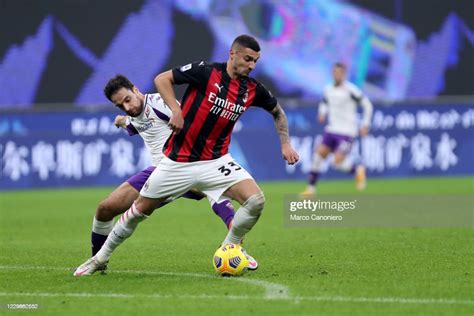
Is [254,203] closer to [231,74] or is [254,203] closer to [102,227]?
[231,74]

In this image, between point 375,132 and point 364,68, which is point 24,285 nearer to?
point 375,132

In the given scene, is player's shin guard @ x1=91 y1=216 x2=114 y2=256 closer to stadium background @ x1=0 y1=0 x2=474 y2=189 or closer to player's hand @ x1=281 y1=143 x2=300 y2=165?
player's hand @ x1=281 y1=143 x2=300 y2=165

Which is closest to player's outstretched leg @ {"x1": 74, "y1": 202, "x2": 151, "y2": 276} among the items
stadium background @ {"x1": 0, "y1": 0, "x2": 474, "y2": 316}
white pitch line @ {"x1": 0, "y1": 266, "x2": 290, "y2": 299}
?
stadium background @ {"x1": 0, "y1": 0, "x2": 474, "y2": 316}

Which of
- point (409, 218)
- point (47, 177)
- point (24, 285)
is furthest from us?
point (47, 177)

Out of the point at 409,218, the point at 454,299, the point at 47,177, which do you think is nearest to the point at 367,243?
the point at 409,218

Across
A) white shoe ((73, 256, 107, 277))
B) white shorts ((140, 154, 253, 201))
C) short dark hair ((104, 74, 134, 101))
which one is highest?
short dark hair ((104, 74, 134, 101))

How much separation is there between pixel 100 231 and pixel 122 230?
0.69 meters

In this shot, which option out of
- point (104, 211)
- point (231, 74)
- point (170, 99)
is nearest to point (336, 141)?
point (104, 211)

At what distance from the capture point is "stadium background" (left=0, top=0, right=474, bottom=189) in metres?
22.6

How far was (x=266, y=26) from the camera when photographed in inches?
1021

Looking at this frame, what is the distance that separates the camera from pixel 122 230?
9266 mm

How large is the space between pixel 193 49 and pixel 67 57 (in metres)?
3.14

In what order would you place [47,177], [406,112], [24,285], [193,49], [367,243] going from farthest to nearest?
[193,49]
[406,112]
[47,177]
[367,243]
[24,285]

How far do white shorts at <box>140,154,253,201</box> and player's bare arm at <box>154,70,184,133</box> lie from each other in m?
0.59
